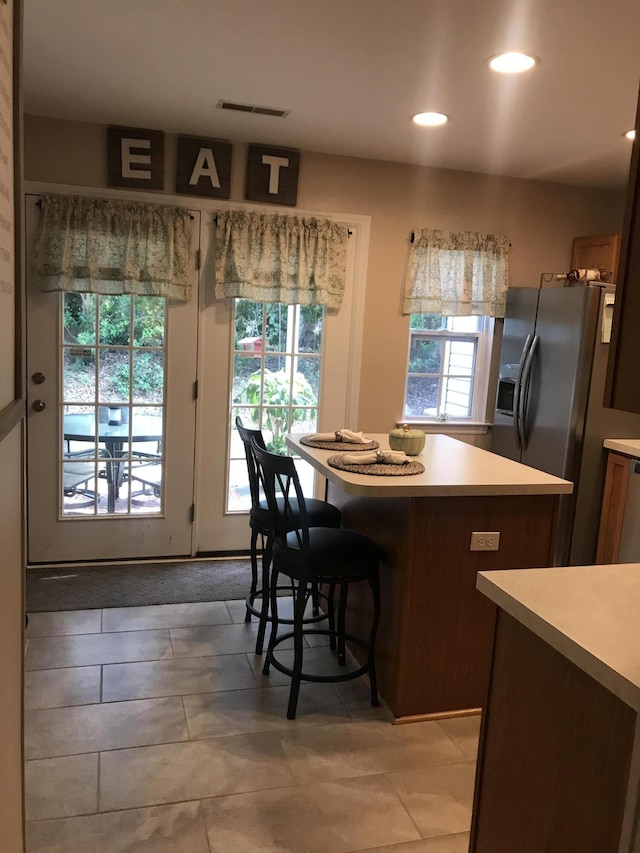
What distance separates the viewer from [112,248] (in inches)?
146

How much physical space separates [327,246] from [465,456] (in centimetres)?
170

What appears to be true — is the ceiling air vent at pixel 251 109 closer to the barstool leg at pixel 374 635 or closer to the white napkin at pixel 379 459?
the white napkin at pixel 379 459

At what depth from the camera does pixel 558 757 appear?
1257 millimetres

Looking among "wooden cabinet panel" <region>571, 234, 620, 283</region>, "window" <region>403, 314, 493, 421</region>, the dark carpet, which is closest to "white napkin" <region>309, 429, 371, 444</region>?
the dark carpet

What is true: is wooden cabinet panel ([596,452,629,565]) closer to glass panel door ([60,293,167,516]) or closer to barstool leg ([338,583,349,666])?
barstool leg ([338,583,349,666])

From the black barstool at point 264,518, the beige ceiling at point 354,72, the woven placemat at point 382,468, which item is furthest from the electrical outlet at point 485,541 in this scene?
the beige ceiling at point 354,72

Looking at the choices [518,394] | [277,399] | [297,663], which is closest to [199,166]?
[277,399]

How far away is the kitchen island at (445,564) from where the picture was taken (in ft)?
7.97

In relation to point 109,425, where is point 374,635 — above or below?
below

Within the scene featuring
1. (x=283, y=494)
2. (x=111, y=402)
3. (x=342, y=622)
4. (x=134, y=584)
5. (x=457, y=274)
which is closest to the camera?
(x=283, y=494)

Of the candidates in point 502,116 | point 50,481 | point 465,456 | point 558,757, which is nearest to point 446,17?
point 502,116

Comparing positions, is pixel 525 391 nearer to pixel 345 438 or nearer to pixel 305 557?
pixel 345 438

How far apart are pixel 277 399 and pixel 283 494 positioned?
1818mm

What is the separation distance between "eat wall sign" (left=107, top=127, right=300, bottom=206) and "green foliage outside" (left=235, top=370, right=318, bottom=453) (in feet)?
3.36
